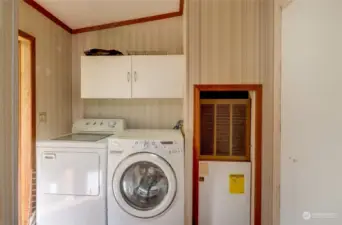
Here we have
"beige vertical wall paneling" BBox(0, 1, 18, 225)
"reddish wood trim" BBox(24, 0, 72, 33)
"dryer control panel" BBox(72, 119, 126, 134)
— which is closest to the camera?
"beige vertical wall paneling" BBox(0, 1, 18, 225)

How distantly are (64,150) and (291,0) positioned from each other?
7.74 feet

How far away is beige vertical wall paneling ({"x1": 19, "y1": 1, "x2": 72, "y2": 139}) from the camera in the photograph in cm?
290

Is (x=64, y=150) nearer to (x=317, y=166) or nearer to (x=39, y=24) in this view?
(x=39, y=24)

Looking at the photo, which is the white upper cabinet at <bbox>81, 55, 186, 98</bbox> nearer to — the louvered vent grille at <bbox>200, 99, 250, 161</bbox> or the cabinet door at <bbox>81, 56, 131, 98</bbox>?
the cabinet door at <bbox>81, 56, 131, 98</bbox>

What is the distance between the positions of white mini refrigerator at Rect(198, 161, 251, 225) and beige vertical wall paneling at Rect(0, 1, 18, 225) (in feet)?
7.81

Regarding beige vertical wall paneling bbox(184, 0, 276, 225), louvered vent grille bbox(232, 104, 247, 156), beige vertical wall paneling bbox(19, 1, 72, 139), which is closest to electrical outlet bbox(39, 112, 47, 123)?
beige vertical wall paneling bbox(19, 1, 72, 139)

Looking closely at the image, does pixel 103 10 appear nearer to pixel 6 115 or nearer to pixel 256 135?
pixel 256 135

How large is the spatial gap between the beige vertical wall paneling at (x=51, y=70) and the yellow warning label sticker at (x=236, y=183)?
206cm

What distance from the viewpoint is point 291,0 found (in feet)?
7.22

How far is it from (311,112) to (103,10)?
7.83ft

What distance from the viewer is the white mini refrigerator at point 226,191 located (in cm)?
284

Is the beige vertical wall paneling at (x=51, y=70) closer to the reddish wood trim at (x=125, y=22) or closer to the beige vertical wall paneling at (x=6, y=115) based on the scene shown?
the reddish wood trim at (x=125, y=22)

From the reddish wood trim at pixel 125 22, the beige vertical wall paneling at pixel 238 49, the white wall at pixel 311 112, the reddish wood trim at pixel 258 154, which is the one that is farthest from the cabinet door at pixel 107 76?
the white wall at pixel 311 112

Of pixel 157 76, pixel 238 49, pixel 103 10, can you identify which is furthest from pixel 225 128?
pixel 103 10
